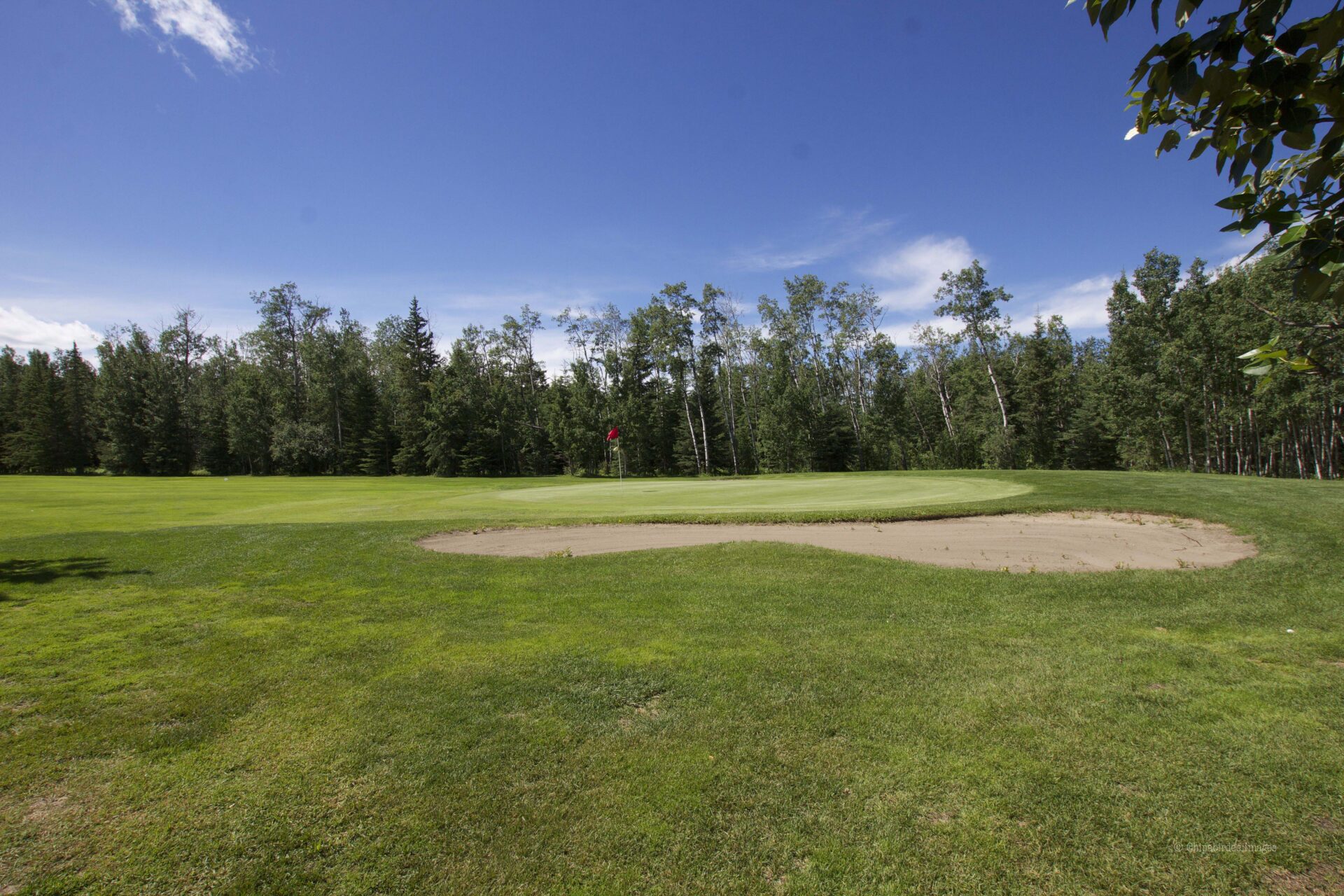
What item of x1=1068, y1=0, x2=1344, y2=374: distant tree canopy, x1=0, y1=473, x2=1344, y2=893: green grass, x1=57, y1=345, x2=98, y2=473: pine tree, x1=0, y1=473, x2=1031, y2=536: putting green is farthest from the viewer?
x1=57, y1=345, x2=98, y2=473: pine tree

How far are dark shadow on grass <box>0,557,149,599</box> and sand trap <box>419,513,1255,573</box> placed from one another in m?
4.54

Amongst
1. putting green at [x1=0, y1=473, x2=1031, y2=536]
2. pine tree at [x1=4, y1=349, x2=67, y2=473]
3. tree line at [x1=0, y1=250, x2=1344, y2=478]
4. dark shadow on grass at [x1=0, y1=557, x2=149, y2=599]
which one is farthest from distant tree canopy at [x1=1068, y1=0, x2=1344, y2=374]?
pine tree at [x1=4, y1=349, x2=67, y2=473]

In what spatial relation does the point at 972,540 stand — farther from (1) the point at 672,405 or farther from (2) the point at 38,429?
(2) the point at 38,429

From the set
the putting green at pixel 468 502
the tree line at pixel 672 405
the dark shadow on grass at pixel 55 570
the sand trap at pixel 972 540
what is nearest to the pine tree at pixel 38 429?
the tree line at pixel 672 405

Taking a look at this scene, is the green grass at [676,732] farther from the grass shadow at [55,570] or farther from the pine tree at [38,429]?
the pine tree at [38,429]

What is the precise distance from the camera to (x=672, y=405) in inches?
2112

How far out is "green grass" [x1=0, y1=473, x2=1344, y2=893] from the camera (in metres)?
2.75

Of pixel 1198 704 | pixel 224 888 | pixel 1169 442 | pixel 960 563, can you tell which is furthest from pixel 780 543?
pixel 1169 442

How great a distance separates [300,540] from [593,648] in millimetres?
8531

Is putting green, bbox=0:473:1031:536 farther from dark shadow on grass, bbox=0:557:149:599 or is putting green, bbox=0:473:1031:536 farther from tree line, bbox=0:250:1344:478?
tree line, bbox=0:250:1344:478

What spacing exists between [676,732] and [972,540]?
8.85 m

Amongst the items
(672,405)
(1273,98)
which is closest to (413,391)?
(672,405)

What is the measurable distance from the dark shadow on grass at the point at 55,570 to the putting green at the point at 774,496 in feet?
31.0

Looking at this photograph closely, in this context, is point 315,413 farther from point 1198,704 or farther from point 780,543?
point 1198,704
